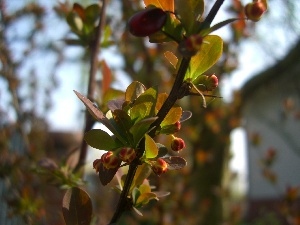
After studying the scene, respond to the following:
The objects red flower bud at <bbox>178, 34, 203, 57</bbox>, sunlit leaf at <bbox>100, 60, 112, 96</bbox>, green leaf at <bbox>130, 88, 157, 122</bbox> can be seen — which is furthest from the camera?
sunlit leaf at <bbox>100, 60, 112, 96</bbox>

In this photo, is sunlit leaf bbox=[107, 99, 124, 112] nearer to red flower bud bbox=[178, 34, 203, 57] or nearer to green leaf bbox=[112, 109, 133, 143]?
green leaf bbox=[112, 109, 133, 143]

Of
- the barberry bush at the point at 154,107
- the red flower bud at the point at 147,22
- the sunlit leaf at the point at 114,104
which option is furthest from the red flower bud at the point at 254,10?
the sunlit leaf at the point at 114,104

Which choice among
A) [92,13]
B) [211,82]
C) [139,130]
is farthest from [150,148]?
[92,13]

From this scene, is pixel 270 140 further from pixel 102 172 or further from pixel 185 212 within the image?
pixel 102 172

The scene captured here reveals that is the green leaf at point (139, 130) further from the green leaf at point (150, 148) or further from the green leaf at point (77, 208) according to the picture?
the green leaf at point (77, 208)

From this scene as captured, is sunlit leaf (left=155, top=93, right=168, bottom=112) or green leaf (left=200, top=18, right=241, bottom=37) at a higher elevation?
green leaf (left=200, top=18, right=241, bottom=37)

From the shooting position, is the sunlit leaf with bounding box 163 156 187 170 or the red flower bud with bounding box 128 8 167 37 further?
the sunlit leaf with bounding box 163 156 187 170

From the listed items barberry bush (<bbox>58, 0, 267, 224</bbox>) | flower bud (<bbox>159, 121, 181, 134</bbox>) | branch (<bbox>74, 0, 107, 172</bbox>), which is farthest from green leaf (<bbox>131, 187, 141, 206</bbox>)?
branch (<bbox>74, 0, 107, 172</bbox>)

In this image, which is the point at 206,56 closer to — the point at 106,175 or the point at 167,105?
the point at 167,105
